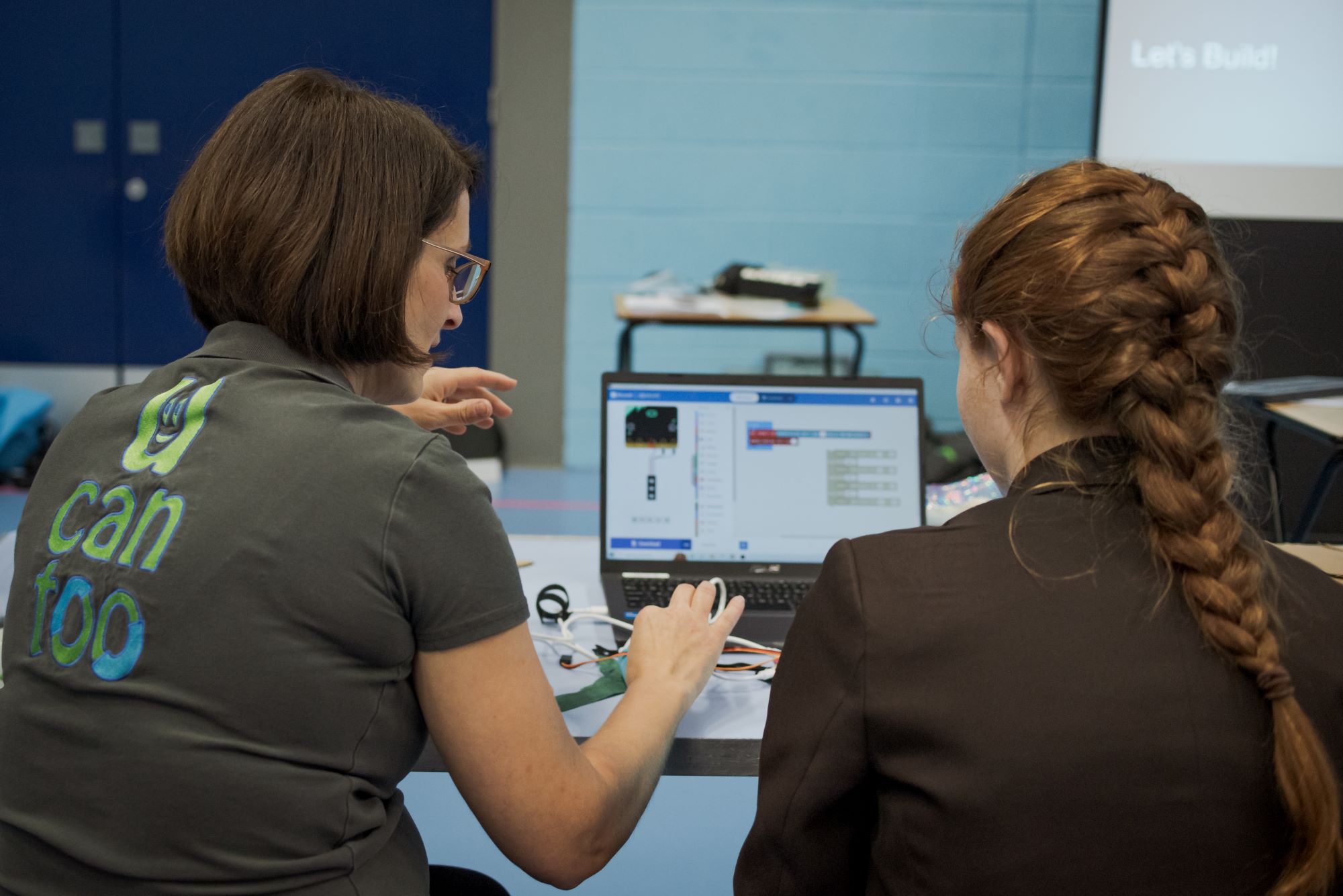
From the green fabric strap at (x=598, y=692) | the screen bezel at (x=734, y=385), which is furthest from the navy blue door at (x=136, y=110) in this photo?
the green fabric strap at (x=598, y=692)

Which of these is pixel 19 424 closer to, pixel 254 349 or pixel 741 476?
pixel 741 476

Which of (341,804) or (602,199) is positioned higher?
(602,199)

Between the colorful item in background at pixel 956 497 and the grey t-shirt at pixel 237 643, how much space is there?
1.05 m

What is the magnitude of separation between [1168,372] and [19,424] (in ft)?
14.2

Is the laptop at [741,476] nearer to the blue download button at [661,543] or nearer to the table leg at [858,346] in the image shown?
the blue download button at [661,543]

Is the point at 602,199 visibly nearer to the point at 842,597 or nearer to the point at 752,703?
the point at 752,703

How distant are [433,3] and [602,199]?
3.18 feet

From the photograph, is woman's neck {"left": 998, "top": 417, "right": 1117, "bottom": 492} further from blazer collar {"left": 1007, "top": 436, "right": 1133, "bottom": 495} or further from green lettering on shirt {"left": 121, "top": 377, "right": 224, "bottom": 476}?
green lettering on shirt {"left": 121, "top": 377, "right": 224, "bottom": 476}

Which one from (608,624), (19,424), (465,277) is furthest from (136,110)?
(465,277)

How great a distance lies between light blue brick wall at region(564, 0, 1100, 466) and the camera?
14.5ft

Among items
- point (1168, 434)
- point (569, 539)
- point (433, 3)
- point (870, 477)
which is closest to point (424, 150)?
point (1168, 434)

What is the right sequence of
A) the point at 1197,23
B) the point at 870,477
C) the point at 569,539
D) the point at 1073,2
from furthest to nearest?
the point at 1073,2, the point at 1197,23, the point at 569,539, the point at 870,477

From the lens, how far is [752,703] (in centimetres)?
134

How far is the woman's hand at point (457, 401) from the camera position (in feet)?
5.10
